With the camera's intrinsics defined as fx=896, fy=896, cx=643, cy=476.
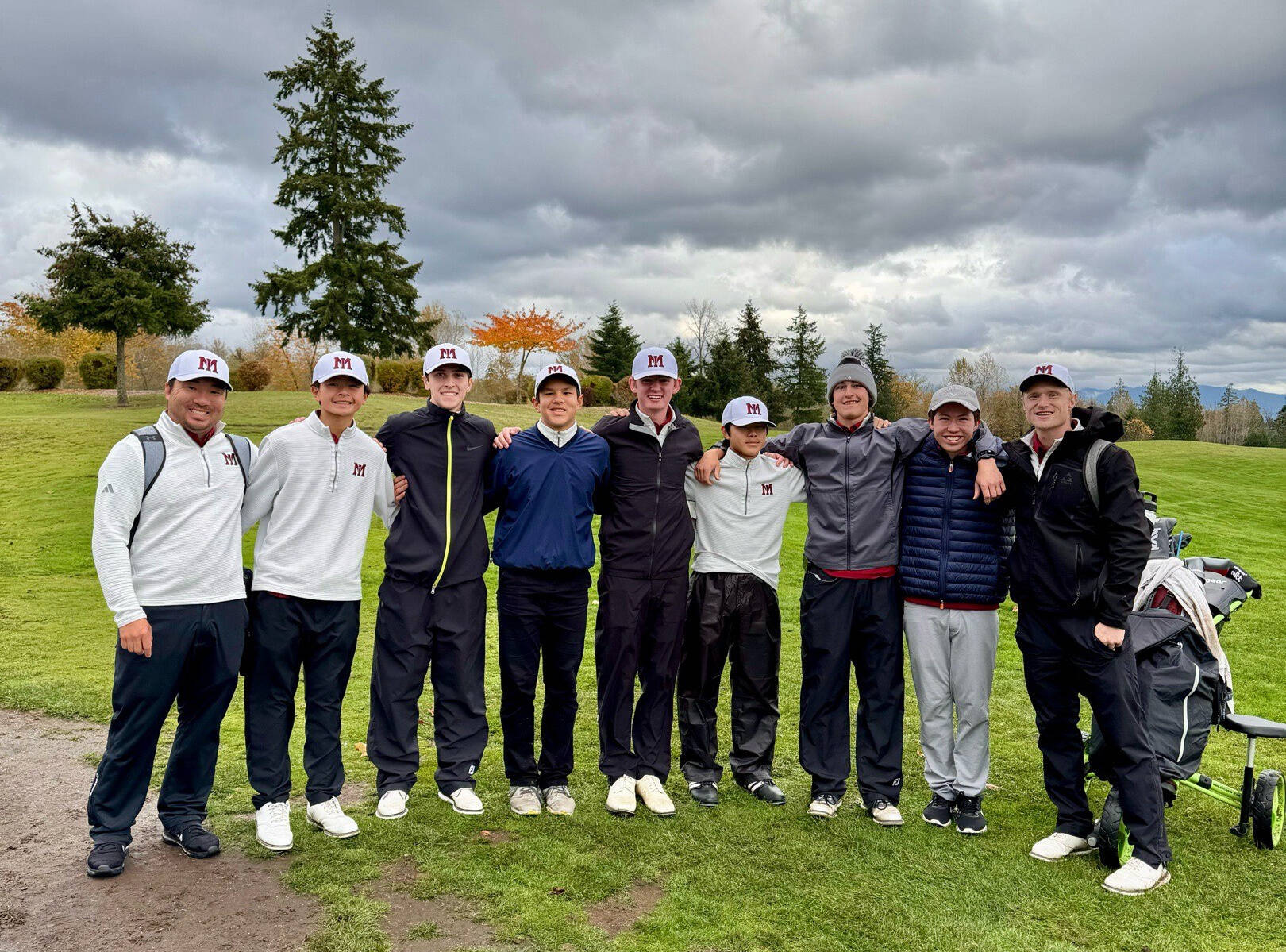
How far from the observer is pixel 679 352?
145ft

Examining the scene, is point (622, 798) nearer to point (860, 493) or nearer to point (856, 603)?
point (856, 603)

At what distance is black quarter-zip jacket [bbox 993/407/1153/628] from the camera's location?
156 inches

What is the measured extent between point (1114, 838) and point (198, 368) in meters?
4.67

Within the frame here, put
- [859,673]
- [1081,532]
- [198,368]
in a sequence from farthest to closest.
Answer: [859,673], [1081,532], [198,368]

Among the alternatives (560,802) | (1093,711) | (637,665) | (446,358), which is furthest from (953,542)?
(446,358)

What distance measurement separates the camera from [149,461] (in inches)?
152

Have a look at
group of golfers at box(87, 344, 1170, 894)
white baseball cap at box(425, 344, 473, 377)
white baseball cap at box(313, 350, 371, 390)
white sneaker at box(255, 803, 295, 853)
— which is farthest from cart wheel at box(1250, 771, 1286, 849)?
white baseball cap at box(313, 350, 371, 390)

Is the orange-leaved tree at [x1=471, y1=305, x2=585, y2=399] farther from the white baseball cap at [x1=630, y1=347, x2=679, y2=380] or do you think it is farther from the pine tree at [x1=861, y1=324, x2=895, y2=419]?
the white baseball cap at [x1=630, y1=347, x2=679, y2=380]

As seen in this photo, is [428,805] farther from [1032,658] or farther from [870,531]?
[1032,658]

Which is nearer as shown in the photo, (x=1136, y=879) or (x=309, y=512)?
(x=1136, y=879)

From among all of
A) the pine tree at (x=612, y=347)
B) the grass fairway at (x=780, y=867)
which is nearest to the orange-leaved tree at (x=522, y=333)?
the pine tree at (x=612, y=347)

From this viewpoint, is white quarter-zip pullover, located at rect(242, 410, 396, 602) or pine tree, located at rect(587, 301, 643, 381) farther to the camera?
pine tree, located at rect(587, 301, 643, 381)

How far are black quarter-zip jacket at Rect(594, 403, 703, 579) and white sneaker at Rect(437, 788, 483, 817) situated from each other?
136cm

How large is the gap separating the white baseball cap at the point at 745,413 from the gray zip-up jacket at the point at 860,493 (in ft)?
1.14
